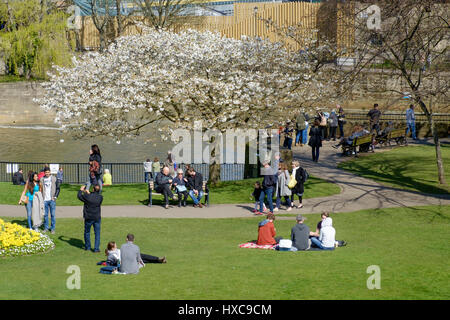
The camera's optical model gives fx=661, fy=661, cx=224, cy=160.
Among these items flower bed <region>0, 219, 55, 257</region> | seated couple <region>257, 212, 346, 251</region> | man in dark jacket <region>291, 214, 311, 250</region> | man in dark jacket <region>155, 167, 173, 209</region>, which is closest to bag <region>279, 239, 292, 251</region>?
seated couple <region>257, 212, 346, 251</region>

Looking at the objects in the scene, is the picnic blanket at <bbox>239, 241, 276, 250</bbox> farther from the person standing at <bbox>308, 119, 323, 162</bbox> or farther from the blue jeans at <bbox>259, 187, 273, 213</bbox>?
the person standing at <bbox>308, 119, 323, 162</bbox>

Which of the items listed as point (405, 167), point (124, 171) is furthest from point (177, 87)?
point (405, 167)

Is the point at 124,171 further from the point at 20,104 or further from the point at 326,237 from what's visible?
the point at 20,104

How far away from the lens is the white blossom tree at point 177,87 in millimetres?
23547

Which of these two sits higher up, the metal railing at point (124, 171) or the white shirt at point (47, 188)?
the white shirt at point (47, 188)

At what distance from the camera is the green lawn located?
23.0 m

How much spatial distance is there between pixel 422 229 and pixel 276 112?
9711 millimetres

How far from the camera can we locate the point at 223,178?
2791cm

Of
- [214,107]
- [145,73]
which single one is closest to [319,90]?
[214,107]

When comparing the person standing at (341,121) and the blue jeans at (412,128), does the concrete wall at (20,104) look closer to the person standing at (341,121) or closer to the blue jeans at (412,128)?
the person standing at (341,121)

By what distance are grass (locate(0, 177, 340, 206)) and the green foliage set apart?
100 feet

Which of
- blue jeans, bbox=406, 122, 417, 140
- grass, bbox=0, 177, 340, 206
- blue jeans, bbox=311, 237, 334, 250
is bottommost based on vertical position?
blue jeans, bbox=311, 237, 334, 250

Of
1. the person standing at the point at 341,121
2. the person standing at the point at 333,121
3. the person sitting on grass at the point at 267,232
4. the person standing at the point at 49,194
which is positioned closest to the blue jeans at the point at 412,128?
the person standing at the point at 341,121

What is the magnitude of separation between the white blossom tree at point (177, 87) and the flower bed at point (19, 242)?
8625mm
